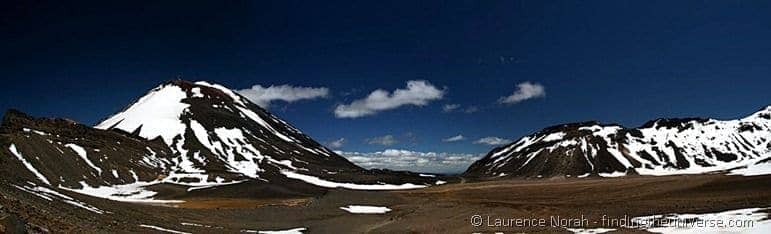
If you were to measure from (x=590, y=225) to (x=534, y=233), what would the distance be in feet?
16.9

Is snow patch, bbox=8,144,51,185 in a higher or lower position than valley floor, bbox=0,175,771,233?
higher

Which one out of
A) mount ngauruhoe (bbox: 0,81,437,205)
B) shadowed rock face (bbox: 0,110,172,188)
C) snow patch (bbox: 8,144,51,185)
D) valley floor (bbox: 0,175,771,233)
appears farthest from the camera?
mount ngauruhoe (bbox: 0,81,437,205)

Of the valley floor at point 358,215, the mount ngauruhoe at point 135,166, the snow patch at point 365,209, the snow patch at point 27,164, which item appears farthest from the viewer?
the mount ngauruhoe at point 135,166

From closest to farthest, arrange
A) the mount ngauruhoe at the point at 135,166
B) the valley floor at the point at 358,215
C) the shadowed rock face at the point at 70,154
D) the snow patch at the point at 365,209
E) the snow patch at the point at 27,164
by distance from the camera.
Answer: the valley floor at the point at 358,215
the snow patch at the point at 365,209
the snow patch at the point at 27,164
the shadowed rock face at the point at 70,154
the mount ngauruhoe at the point at 135,166

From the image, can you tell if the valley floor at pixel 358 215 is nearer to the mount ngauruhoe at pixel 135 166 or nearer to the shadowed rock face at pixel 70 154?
the mount ngauruhoe at pixel 135 166

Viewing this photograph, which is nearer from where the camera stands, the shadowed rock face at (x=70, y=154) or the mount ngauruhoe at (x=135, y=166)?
the shadowed rock face at (x=70, y=154)

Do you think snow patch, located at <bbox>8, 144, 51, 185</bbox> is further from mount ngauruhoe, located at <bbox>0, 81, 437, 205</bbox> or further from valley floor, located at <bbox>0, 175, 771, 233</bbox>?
valley floor, located at <bbox>0, 175, 771, 233</bbox>

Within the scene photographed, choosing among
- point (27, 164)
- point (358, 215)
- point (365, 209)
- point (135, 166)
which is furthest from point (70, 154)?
point (358, 215)

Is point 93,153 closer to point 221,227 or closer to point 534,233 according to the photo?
point 221,227

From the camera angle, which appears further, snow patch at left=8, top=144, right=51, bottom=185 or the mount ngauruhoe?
the mount ngauruhoe

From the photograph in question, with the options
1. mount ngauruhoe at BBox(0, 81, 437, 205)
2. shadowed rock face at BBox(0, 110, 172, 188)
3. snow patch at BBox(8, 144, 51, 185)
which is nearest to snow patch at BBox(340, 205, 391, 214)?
mount ngauruhoe at BBox(0, 81, 437, 205)

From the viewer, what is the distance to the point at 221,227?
51.3 metres

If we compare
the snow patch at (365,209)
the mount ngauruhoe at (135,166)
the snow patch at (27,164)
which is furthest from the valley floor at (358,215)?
the snow patch at (27,164)

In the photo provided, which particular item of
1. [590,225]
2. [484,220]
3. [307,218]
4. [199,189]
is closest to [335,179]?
[199,189]
